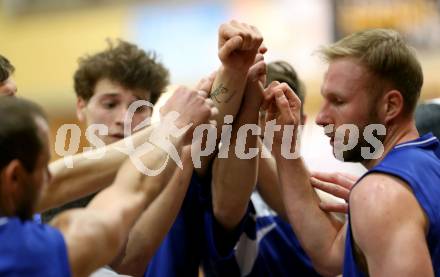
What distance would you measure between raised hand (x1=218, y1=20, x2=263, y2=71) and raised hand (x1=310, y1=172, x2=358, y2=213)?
0.53 metres

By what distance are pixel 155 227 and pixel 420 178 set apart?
96 cm

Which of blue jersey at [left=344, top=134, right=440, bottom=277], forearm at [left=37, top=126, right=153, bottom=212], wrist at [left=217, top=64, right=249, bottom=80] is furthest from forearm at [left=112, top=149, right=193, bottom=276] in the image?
blue jersey at [left=344, top=134, right=440, bottom=277]

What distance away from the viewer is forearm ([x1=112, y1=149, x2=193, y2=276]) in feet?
9.39

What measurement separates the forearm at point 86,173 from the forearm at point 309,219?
0.57m

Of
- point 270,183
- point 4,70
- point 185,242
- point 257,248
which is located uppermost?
point 4,70

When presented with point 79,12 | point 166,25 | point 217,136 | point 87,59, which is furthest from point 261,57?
point 79,12

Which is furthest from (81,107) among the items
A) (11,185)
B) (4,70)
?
(11,185)

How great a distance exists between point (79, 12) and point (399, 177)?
866 cm

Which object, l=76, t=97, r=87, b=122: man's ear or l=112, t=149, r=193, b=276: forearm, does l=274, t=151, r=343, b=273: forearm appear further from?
l=76, t=97, r=87, b=122: man's ear

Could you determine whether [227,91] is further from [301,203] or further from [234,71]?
[301,203]

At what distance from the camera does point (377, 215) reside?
235 centimetres

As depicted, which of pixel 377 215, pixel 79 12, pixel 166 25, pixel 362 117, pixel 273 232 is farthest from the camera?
pixel 79 12

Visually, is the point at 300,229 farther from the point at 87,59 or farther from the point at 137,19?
the point at 137,19

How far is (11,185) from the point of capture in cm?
203
